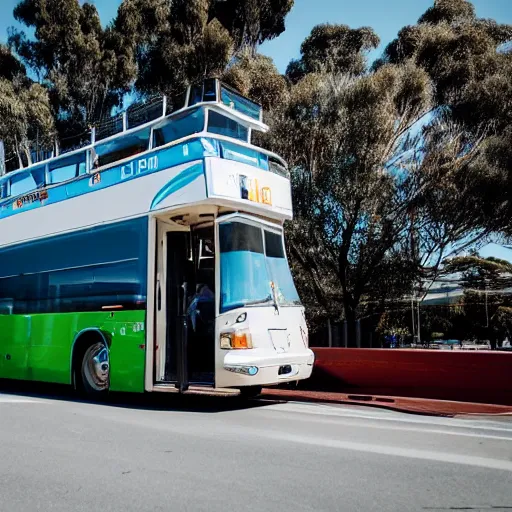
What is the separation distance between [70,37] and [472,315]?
2483 cm

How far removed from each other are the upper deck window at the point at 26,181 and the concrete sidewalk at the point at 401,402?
5.94m

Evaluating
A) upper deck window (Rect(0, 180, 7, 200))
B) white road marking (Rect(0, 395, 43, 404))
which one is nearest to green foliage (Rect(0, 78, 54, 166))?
upper deck window (Rect(0, 180, 7, 200))

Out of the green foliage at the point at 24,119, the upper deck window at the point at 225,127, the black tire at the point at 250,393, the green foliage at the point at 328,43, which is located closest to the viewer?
the upper deck window at the point at 225,127

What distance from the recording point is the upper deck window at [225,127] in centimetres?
967

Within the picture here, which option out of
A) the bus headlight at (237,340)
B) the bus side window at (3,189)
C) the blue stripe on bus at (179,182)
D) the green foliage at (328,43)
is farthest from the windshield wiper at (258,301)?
the green foliage at (328,43)

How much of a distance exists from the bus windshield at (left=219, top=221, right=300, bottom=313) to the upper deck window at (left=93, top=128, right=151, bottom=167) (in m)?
2.47

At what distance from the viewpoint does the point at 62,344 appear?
1047 cm

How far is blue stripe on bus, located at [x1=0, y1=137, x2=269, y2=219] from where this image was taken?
9.03 m

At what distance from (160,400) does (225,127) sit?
477 cm

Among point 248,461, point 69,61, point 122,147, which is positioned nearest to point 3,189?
point 122,147

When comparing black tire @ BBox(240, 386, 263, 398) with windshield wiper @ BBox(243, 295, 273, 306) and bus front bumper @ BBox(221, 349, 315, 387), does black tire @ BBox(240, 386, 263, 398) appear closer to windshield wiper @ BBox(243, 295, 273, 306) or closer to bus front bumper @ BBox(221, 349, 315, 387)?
bus front bumper @ BBox(221, 349, 315, 387)

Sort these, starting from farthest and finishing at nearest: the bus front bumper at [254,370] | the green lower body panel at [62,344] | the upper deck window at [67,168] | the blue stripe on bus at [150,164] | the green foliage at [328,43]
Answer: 1. the green foliage at [328,43]
2. the upper deck window at [67,168]
3. the green lower body panel at [62,344]
4. the blue stripe on bus at [150,164]
5. the bus front bumper at [254,370]

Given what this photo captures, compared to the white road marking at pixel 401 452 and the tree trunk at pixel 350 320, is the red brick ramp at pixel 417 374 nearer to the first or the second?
the white road marking at pixel 401 452

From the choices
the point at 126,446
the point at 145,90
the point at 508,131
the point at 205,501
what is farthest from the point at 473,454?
the point at 145,90
